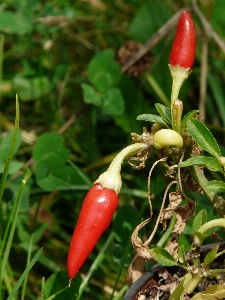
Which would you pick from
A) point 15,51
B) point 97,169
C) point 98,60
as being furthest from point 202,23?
point 15,51

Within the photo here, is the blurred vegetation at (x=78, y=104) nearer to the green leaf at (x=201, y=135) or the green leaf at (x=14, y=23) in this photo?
the green leaf at (x=14, y=23)

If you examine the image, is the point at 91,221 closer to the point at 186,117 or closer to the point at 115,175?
the point at 115,175

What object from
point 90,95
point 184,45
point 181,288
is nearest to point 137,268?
point 181,288

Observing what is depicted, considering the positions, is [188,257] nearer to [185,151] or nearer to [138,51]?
[185,151]

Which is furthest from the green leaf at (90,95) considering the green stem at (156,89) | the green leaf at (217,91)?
the green leaf at (217,91)

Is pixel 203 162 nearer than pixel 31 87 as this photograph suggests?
Yes
